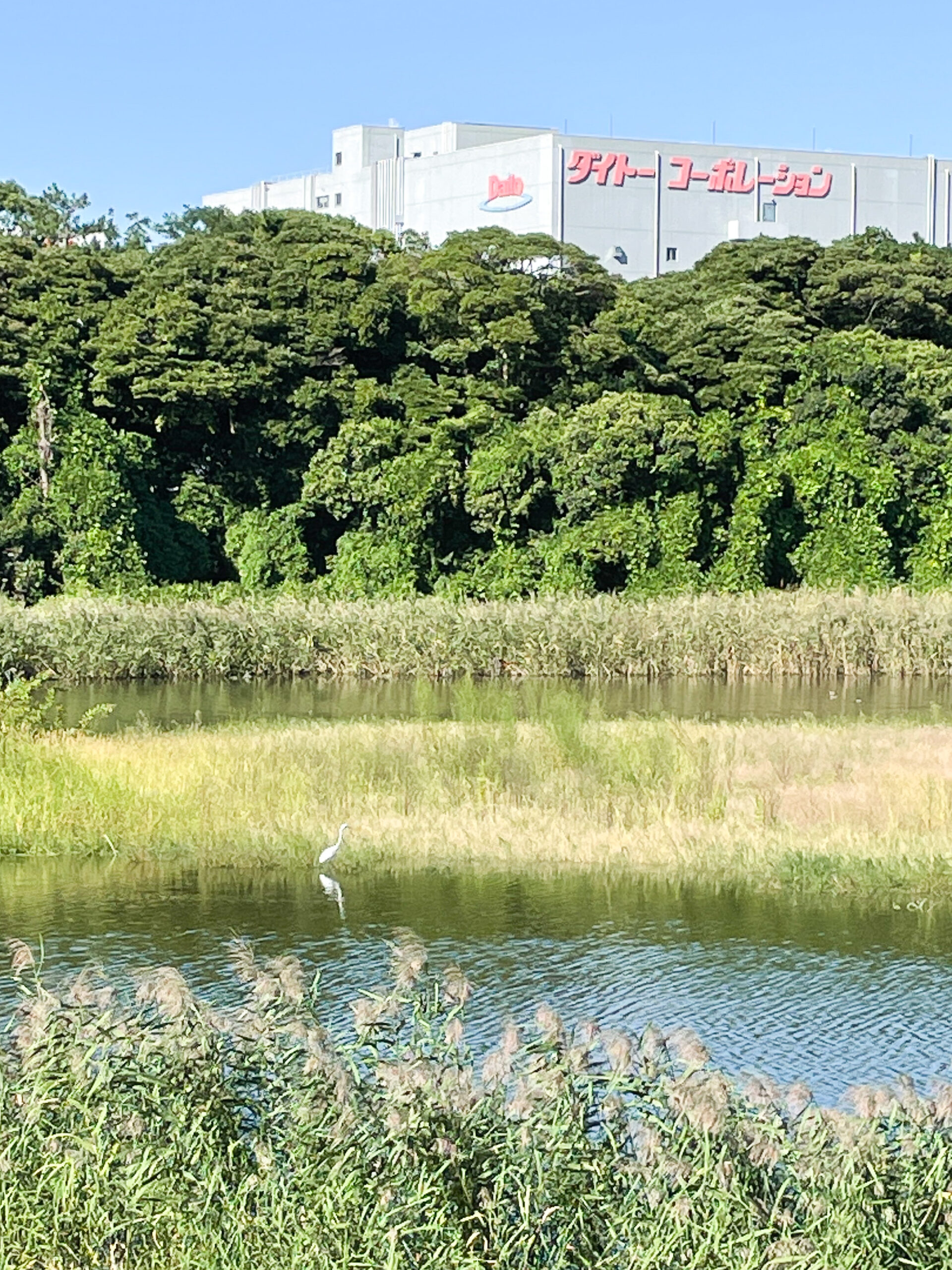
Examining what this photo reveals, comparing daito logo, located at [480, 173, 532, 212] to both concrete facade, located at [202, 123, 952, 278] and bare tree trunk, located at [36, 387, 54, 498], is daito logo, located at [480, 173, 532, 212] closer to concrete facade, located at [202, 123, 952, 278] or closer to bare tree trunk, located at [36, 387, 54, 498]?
concrete facade, located at [202, 123, 952, 278]

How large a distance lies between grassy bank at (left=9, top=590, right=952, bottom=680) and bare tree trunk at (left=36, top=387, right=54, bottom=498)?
7.86 meters

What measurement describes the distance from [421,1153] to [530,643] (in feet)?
74.9

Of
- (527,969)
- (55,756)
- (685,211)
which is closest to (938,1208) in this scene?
(527,969)

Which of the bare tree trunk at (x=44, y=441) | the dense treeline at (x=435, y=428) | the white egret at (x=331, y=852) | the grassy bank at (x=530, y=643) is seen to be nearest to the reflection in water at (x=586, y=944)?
the white egret at (x=331, y=852)

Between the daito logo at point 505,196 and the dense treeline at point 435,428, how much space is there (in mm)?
24904

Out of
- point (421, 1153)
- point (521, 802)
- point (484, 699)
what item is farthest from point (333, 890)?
point (484, 699)

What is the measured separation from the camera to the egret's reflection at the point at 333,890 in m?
12.5

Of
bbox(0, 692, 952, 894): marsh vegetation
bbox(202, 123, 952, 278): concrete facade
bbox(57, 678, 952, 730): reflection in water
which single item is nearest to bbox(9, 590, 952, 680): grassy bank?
bbox(57, 678, 952, 730): reflection in water

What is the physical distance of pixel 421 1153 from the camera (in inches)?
220

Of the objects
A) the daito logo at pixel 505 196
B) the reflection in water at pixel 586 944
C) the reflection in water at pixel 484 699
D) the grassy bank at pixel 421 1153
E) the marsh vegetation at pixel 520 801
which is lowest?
the reflection in water at pixel 484 699

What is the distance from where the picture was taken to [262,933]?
11.7 meters

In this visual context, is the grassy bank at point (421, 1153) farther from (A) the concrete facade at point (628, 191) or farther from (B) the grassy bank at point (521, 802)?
(A) the concrete facade at point (628, 191)

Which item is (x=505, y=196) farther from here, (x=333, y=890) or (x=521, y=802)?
(x=333, y=890)

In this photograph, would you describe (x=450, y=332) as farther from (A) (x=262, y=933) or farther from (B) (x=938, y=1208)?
(B) (x=938, y=1208)
